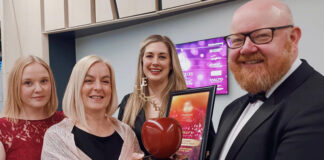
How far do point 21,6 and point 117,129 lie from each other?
3858mm

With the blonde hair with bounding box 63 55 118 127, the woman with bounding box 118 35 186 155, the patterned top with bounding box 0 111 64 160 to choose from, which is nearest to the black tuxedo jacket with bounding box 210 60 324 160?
the blonde hair with bounding box 63 55 118 127

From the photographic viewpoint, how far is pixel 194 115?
4.37ft

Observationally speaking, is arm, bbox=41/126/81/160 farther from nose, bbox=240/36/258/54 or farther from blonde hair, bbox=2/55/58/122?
nose, bbox=240/36/258/54

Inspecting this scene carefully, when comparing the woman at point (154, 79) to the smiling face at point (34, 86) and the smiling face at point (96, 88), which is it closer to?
the smiling face at point (96, 88)

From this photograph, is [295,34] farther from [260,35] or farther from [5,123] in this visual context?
[5,123]

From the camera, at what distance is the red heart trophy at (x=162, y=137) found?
1.03m

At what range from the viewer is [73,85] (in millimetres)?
1456

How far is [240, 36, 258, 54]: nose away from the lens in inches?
40.9

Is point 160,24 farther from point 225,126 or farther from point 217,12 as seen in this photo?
point 225,126

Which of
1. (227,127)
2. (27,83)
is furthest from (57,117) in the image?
(227,127)

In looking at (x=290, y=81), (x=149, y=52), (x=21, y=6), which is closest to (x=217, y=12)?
(x=149, y=52)

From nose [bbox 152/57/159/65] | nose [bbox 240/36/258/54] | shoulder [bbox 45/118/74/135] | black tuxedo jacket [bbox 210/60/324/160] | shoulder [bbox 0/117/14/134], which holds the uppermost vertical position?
nose [bbox 240/36/258/54]

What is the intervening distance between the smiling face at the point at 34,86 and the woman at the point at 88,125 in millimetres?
357

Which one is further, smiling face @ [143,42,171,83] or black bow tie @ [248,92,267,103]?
smiling face @ [143,42,171,83]
